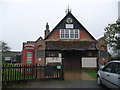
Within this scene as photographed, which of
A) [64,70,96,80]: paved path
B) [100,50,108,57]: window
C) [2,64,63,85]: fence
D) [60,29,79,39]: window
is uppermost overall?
[60,29,79,39]: window

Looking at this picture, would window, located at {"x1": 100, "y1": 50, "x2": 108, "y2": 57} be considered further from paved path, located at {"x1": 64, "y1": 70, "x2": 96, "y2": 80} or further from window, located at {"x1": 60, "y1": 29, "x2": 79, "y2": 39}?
paved path, located at {"x1": 64, "y1": 70, "x2": 96, "y2": 80}

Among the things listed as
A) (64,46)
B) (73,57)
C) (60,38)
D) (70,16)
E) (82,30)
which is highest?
(70,16)

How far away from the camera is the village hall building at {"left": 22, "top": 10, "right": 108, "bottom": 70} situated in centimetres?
1850

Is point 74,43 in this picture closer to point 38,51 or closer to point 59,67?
point 38,51

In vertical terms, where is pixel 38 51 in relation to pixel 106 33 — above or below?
below

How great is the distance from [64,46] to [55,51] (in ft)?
5.35

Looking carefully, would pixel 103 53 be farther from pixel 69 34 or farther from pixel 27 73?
pixel 27 73

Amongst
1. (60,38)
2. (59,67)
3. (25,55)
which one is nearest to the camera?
(59,67)

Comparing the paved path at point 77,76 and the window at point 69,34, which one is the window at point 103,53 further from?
the paved path at point 77,76

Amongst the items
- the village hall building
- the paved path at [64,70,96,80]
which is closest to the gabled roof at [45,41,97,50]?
the village hall building

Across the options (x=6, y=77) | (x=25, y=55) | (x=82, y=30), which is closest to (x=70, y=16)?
(x=82, y=30)

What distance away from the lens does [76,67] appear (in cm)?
1991

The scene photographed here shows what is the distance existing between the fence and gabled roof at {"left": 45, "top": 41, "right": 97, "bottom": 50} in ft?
29.9

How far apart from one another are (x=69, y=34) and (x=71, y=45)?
7.13 feet
